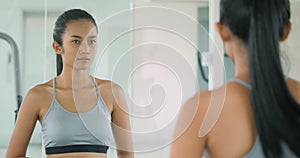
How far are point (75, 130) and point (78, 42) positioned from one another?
244 mm

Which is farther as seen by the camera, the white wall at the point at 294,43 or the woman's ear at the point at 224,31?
the white wall at the point at 294,43

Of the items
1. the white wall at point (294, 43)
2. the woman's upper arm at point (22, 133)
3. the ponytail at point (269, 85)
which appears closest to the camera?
the ponytail at point (269, 85)

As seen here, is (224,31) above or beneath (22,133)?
above

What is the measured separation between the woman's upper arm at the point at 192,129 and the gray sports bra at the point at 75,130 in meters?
0.57

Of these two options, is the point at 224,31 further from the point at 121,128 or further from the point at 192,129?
the point at 121,128

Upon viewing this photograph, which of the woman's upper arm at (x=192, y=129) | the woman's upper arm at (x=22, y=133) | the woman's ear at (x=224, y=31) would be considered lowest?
the woman's upper arm at (x=22, y=133)

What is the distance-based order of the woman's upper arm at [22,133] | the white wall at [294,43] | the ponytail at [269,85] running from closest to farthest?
the ponytail at [269,85]
the woman's upper arm at [22,133]
the white wall at [294,43]

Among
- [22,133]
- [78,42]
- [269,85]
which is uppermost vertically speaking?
[78,42]

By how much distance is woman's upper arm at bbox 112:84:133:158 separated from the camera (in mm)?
1227

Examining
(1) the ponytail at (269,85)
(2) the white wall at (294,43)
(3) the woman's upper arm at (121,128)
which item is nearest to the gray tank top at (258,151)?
(1) the ponytail at (269,85)

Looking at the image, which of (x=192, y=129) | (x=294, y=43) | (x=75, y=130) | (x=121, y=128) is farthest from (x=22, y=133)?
(x=294, y=43)

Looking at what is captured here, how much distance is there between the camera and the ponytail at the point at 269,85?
63cm

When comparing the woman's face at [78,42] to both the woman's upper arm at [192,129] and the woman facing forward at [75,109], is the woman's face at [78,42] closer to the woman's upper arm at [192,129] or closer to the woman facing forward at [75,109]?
the woman facing forward at [75,109]

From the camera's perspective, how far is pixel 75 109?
125 cm
